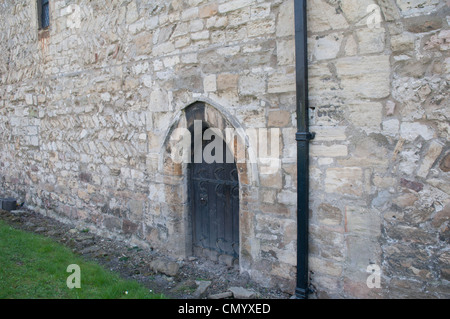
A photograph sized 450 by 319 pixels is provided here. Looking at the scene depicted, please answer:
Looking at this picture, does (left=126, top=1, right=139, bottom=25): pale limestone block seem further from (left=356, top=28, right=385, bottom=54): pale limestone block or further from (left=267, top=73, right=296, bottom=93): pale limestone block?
(left=356, top=28, right=385, bottom=54): pale limestone block

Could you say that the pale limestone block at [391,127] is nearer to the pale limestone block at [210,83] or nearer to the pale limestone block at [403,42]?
the pale limestone block at [403,42]

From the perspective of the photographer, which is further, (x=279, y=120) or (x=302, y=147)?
(x=279, y=120)

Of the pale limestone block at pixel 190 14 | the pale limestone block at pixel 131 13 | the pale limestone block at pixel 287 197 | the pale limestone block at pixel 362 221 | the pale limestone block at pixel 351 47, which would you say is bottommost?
the pale limestone block at pixel 362 221

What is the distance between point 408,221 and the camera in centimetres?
273

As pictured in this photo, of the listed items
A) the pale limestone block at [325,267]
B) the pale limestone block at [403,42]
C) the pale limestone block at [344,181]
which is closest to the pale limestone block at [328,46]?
the pale limestone block at [403,42]

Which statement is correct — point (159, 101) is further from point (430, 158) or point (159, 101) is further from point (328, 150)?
point (430, 158)

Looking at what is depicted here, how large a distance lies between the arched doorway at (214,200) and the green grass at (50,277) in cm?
102

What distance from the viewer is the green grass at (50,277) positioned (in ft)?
11.0

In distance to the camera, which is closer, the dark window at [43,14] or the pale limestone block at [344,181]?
the pale limestone block at [344,181]

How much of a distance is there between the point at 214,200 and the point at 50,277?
6.49 ft

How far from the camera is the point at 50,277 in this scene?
367cm

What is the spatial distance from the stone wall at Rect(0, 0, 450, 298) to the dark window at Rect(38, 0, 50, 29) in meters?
0.46

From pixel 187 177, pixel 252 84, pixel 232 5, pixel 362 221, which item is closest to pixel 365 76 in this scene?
pixel 252 84
